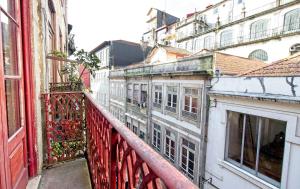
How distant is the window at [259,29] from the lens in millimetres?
17763

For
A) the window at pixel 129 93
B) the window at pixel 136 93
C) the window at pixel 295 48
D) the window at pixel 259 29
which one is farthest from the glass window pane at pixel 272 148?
the window at pixel 259 29

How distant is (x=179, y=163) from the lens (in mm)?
10172

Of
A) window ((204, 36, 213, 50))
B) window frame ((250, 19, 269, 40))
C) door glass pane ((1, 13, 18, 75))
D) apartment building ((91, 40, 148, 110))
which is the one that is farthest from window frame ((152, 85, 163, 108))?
window ((204, 36, 213, 50))

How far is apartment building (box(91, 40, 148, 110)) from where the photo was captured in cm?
2195

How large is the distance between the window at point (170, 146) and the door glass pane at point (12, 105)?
931cm

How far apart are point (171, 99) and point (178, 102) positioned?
843 mm

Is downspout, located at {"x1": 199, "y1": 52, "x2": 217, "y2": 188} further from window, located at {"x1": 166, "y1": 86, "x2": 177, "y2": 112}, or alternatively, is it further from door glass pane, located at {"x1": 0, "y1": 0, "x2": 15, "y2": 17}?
door glass pane, located at {"x1": 0, "y1": 0, "x2": 15, "y2": 17}

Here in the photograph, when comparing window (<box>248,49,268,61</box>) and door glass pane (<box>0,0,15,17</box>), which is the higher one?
window (<box>248,49,268,61</box>)

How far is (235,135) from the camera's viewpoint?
6875mm

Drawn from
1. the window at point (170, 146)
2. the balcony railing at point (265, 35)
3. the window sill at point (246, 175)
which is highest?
the balcony railing at point (265, 35)

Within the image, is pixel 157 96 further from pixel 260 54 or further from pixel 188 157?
pixel 260 54

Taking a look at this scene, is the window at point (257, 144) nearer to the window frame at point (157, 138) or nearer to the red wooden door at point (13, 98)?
the window frame at point (157, 138)

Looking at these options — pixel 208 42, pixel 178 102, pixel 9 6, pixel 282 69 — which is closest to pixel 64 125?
pixel 9 6

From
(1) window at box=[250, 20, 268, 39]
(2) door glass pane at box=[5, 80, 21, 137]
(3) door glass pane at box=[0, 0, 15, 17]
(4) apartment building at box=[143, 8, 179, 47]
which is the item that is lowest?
(2) door glass pane at box=[5, 80, 21, 137]
